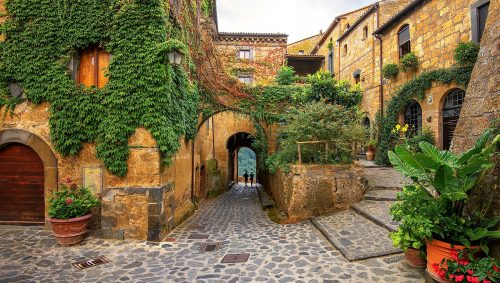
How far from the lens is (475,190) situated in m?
3.86

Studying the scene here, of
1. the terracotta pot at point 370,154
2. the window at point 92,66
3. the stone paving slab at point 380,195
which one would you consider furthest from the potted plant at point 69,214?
the terracotta pot at point 370,154

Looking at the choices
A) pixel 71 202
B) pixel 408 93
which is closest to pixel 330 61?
pixel 408 93

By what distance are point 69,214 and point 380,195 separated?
821cm

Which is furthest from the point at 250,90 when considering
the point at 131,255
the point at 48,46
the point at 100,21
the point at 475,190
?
the point at 475,190

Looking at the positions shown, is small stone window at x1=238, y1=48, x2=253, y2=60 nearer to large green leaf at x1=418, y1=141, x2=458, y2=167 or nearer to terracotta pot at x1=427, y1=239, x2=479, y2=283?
large green leaf at x1=418, y1=141, x2=458, y2=167

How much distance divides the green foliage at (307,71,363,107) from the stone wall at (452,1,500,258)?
646 centimetres

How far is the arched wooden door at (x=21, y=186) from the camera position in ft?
23.8

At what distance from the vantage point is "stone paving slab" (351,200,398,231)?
5.97 m

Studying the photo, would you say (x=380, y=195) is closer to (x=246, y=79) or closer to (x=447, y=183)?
(x=447, y=183)

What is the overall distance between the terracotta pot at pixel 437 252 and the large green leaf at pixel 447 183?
0.62 meters

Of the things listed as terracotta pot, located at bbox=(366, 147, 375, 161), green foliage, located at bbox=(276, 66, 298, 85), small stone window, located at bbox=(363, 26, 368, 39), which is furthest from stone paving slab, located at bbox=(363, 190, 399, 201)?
small stone window, located at bbox=(363, 26, 368, 39)

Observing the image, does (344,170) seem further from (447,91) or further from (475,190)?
(447,91)

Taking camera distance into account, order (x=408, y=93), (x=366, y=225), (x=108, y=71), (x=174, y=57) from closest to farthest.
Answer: (x=366, y=225) < (x=174, y=57) < (x=108, y=71) < (x=408, y=93)

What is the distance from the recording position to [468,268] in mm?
3201
